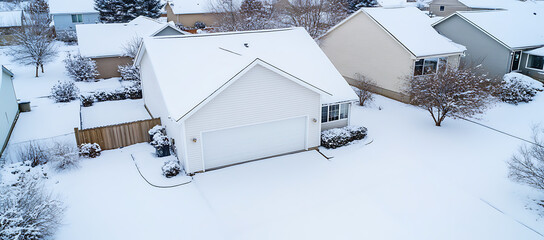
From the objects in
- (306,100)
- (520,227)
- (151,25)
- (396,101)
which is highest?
(151,25)

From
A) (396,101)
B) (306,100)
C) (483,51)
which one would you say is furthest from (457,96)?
(483,51)

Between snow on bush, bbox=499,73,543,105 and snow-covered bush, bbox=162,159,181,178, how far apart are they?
21559 mm

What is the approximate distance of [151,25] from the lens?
3591 cm

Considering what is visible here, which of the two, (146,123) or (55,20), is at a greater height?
(55,20)

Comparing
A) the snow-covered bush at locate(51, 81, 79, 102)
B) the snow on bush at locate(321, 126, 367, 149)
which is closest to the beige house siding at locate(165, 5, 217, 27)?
the snow-covered bush at locate(51, 81, 79, 102)

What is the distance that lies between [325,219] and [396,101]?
15261mm

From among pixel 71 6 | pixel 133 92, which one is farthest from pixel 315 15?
pixel 71 6

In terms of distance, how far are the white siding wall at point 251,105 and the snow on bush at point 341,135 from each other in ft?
5.80

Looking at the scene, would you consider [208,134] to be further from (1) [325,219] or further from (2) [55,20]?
(2) [55,20]

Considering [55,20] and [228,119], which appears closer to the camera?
[228,119]

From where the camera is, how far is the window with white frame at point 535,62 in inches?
1073

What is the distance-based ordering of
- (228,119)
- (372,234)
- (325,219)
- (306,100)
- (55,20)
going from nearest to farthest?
(372,234)
(325,219)
(228,119)
(306,100)
(55,20)

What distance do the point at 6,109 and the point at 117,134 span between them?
6.80 meters

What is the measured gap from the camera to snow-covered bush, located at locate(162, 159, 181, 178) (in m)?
15.1
